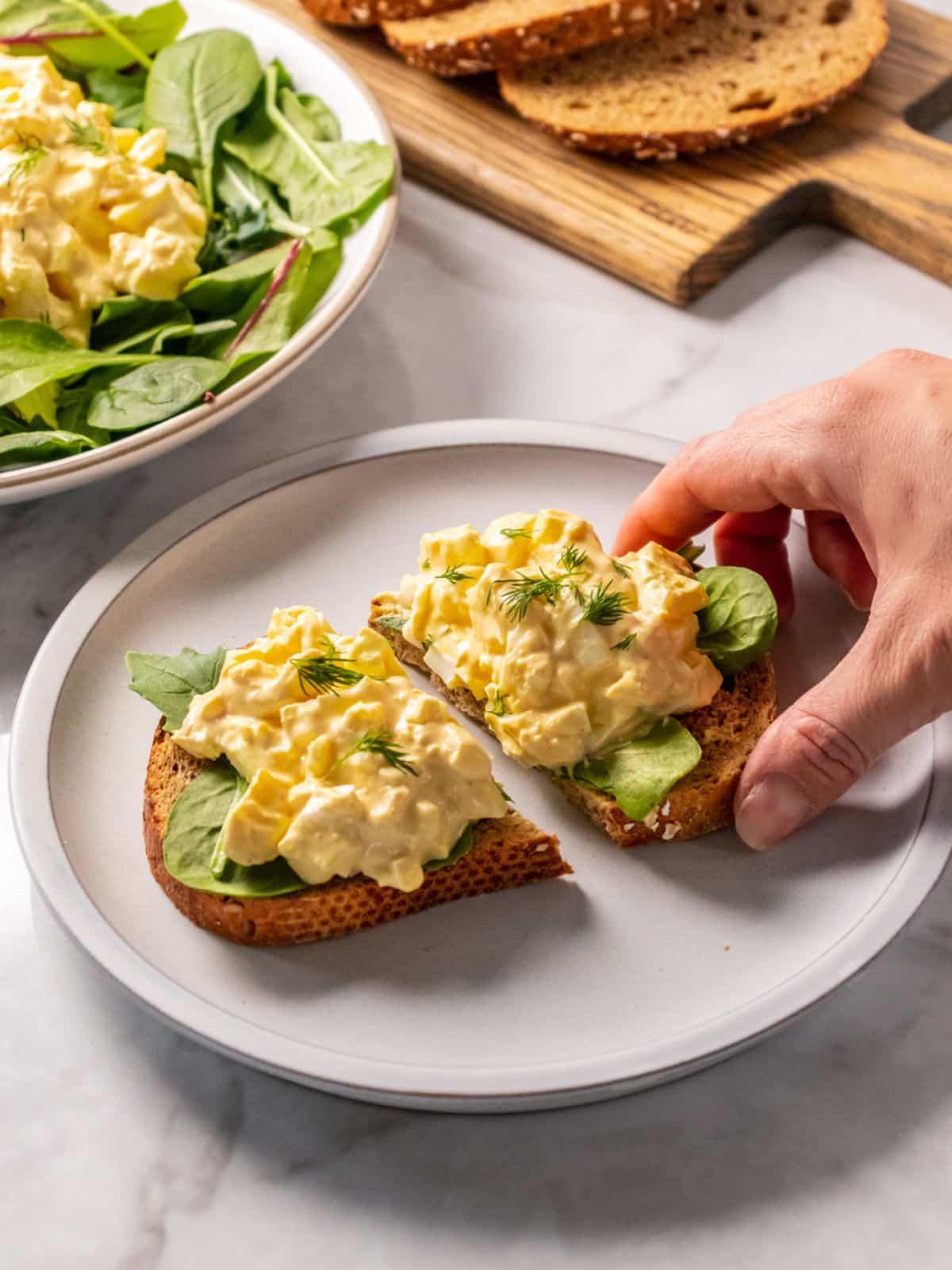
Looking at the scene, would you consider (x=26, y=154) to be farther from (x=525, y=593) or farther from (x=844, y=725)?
(x=844, y=725)

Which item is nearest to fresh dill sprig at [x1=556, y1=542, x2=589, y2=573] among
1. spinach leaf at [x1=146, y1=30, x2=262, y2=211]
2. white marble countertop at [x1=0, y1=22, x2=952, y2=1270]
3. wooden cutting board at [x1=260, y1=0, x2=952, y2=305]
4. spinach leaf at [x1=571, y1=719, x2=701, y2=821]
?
spinach leaf at [x1=571, y1=719, x2=701, y2=821]

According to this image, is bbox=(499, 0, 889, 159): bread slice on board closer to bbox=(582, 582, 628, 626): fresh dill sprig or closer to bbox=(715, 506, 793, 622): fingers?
bbox=(715, 506, 793, 622): fingers

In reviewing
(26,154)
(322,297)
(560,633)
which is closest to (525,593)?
(560,633)

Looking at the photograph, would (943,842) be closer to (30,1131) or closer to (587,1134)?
(587,1134)

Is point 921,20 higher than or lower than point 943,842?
higher

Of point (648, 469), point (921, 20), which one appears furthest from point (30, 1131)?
point (921, 20)
